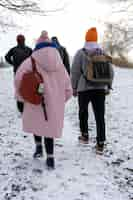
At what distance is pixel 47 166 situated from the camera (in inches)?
189

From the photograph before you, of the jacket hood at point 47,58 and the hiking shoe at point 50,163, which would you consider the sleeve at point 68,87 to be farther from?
the hiking shoe at point 50,163

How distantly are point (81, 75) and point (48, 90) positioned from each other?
3.73 feet

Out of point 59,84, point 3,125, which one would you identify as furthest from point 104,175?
point 3,125

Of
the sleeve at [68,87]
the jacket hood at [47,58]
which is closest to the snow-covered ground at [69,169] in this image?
the sleeve at [68,87]

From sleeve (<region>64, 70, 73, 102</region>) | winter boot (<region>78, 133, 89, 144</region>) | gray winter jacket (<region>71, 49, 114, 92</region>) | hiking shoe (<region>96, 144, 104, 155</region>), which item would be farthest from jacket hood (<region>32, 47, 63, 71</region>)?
winter boot (<region>78, 133, 89, 144</region>)

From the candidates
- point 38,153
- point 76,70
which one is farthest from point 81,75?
point 38,153

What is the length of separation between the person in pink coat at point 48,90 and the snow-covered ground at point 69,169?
0.56m

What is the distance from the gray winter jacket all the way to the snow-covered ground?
1206mm

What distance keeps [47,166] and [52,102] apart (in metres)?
1.03

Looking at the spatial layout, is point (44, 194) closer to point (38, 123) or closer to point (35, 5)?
point (38, 123)

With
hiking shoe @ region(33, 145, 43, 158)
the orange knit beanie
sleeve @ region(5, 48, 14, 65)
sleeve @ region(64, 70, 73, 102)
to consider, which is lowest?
hiking shoe @ region(33, 145, 43, 158)

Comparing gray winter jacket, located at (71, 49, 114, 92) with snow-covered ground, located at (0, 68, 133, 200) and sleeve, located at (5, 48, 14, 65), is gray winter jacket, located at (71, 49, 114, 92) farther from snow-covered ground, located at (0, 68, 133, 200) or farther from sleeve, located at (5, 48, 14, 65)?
sleeve, located at (5, 48, 14, 65)

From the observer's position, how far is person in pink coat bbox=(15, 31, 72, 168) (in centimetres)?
440

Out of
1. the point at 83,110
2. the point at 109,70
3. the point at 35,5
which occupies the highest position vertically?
the point at 35,5
